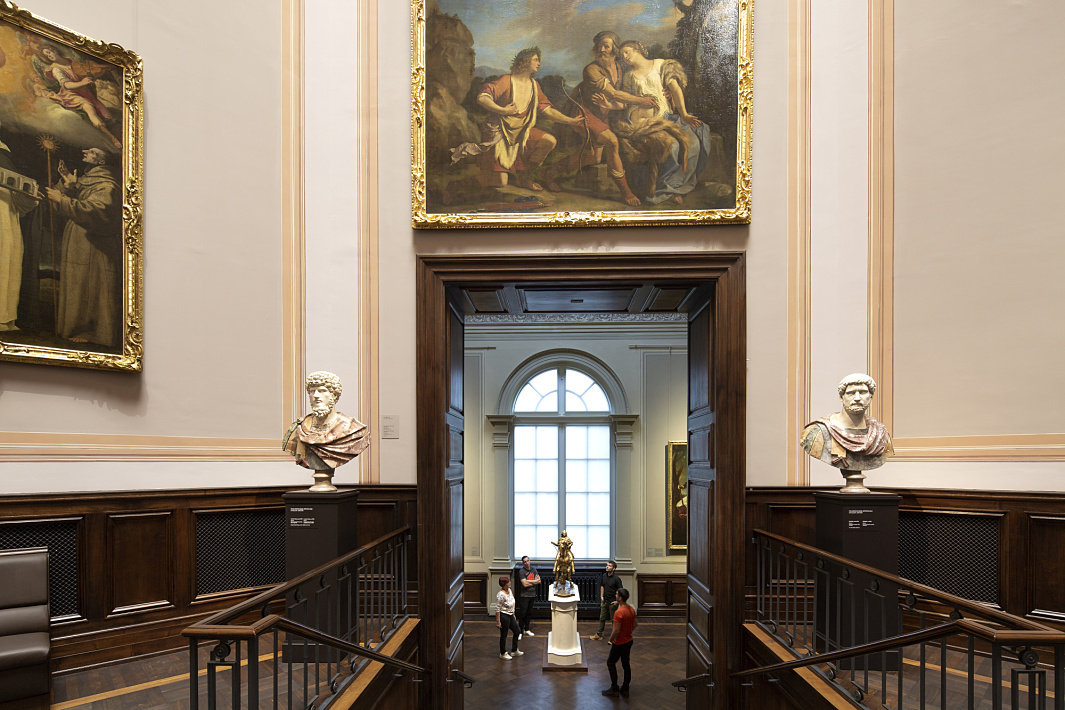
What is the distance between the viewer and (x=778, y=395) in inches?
232

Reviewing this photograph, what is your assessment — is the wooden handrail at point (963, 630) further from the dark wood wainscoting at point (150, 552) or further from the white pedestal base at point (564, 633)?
the white pedestal base at point (564, 633)

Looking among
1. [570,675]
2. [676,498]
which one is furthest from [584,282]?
[676,498]

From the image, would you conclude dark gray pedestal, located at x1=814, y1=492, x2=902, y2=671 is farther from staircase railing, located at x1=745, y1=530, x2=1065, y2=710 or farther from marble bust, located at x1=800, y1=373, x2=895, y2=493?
marble bust, located at x1=800, y1=373, x2=895, y2=493

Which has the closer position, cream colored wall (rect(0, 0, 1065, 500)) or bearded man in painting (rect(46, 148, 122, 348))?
bearded man in painting (rect(46, 148, 122, 348))

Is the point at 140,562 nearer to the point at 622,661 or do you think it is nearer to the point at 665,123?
the point at 665,123

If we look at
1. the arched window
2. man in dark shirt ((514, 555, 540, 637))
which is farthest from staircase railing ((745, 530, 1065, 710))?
the arched window

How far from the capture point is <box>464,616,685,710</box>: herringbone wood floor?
8.75 m

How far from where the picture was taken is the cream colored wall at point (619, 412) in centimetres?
1300

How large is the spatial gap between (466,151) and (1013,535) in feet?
17.8

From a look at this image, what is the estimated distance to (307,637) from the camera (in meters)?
3.25

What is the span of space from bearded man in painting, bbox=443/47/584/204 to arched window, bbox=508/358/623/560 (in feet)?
25.0

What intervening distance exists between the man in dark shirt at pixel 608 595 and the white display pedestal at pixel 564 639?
53.1 inches

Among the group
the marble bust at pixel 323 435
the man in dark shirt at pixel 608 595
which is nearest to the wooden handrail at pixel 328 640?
the marble bust at pixel 323 435

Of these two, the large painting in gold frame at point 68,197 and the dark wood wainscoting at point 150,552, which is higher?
the large painting in gold frame at point 68,197
